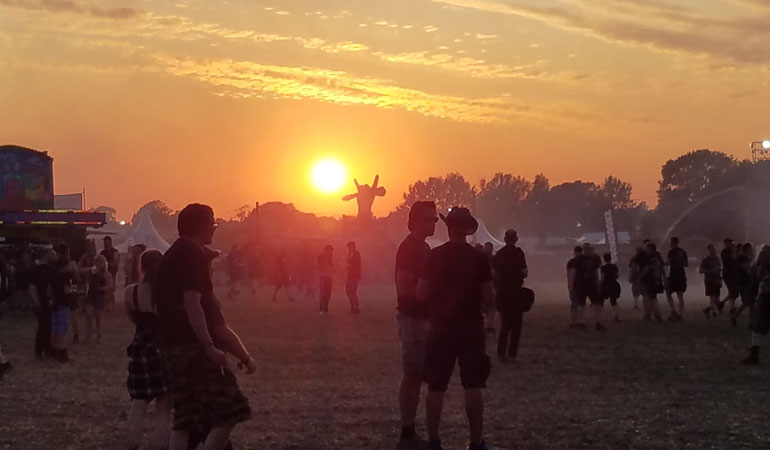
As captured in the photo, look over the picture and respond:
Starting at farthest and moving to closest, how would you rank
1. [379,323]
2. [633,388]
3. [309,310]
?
[309,310], [379,323], [633,388]

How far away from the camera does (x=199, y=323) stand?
19.6 feet

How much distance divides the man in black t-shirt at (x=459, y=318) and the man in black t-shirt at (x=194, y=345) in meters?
1.91

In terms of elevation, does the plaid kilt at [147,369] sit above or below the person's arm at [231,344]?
below

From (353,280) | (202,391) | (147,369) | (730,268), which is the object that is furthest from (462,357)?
(353,280)

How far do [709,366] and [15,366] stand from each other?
996cm

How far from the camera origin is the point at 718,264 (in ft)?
73.1

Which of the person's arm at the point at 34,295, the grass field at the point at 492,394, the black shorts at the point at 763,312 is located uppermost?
the person's arm at the point at 34,295

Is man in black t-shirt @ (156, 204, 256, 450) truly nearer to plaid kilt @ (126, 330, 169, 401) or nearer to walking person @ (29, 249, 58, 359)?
plaid kilt @ (126, 330, 169, 401)

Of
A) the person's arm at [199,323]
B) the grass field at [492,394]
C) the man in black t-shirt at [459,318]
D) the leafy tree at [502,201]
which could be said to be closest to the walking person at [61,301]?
the grass field at [492,394]

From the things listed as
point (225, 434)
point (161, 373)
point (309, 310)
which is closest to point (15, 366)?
point (161, 373)

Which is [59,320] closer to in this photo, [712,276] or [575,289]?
[575,289]

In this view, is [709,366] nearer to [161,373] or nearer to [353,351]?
[353,351]

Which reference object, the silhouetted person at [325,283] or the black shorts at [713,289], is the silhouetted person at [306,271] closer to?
the silhouetted person at [325,283]

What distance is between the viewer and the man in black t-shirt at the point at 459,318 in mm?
7645
